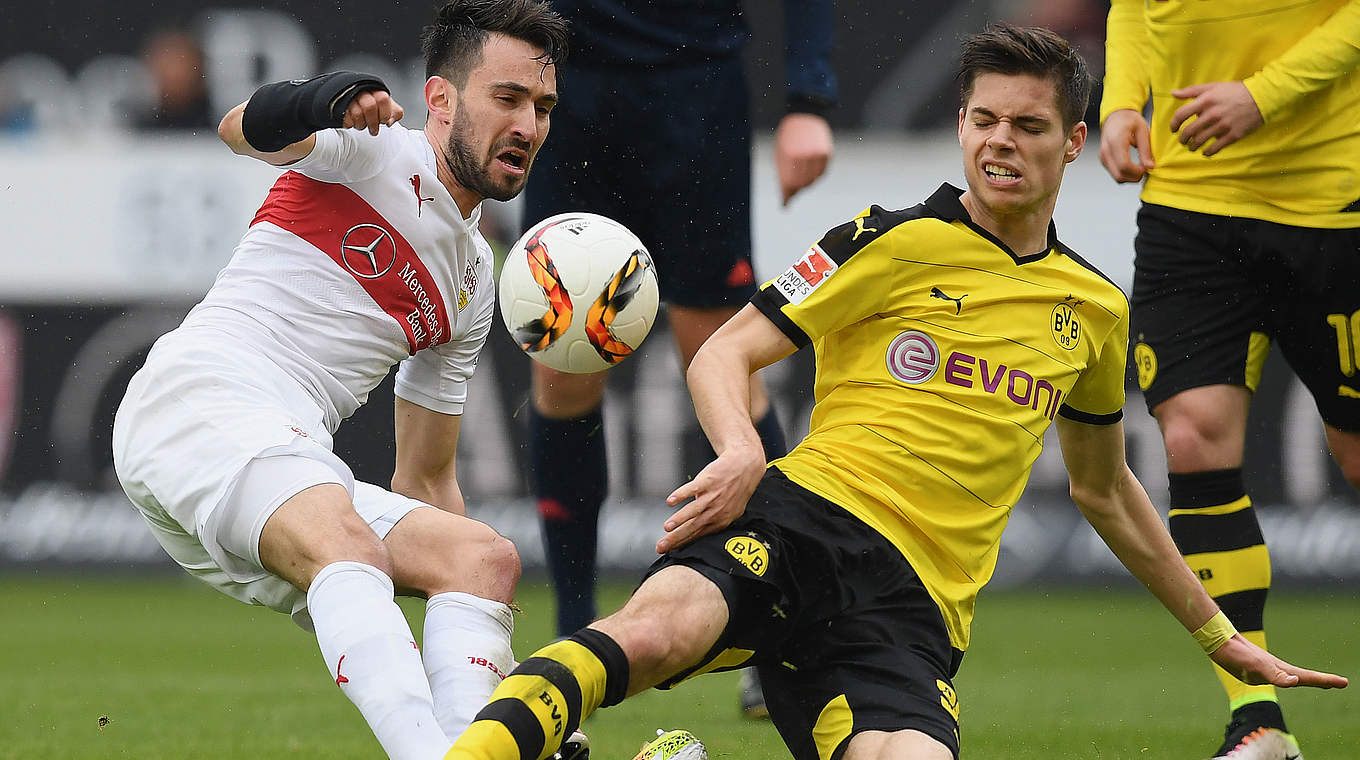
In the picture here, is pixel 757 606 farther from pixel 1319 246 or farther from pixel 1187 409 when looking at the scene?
pixel 1319 246

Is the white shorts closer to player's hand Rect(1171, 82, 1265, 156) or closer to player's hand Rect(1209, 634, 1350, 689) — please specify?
player's hand Rect(1209, 634, 1350, 689)

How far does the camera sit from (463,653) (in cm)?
303

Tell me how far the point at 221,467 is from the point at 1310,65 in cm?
299

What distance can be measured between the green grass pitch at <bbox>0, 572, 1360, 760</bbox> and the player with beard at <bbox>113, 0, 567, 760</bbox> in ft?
2.58

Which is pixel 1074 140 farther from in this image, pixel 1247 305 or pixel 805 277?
pixel 1247 305

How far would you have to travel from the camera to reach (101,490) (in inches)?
358

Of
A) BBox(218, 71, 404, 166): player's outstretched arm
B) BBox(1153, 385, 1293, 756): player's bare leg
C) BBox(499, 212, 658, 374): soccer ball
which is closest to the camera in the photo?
BBox(218, 71, 404, 166): player's outstretched arm

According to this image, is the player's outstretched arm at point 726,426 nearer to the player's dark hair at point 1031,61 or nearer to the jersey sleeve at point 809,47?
the player's dark hair at point 1031,61

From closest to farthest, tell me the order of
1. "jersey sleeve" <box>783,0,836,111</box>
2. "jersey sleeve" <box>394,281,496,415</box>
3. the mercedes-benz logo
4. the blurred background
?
the mercedes-benz logo
"jersey sleeve" <box>394,281,496,415</box>
"jersey sleeve" <box>783,0,836,111</box>
the blurred background

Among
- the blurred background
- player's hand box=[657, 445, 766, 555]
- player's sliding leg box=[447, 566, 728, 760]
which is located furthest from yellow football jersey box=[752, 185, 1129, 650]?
the blurred background

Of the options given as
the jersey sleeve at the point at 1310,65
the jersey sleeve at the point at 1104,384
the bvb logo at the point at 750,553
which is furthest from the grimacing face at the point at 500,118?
the jersey sleeve at the point at 1310,65

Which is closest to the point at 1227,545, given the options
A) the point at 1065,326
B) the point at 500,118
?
the point at 1065,326

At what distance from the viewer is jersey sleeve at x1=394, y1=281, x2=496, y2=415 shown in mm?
3896

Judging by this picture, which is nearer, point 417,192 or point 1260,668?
point 1260,668
